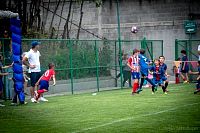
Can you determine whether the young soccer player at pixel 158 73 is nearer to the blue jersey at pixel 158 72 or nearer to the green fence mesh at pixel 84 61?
the blue jersey at pixel 158 72

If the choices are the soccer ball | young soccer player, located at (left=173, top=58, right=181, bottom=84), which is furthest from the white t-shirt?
the soccer ball

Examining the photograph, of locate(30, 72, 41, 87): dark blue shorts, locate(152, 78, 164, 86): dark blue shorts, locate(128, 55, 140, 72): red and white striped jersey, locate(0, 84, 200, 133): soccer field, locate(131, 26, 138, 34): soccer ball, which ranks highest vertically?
locate(131, 26, 138, 34): soccer ball

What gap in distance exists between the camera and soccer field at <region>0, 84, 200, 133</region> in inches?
483

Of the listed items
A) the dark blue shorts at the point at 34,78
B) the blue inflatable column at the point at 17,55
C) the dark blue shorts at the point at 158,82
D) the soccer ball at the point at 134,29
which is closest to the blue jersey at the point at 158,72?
the dark blue shorts at the point at 158,82

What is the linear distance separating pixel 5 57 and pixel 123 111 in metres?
7.89

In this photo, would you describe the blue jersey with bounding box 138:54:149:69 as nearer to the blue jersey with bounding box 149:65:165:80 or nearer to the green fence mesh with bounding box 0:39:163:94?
the blue jersey with bounding box 149:65:165:80

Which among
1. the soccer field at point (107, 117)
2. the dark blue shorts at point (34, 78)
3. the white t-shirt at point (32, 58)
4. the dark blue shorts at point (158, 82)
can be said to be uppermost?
the white t-shirt at point (32, 58)

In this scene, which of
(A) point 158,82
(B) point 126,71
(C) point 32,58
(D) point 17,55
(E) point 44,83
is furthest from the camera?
(B) point 126,71

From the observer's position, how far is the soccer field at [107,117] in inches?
483

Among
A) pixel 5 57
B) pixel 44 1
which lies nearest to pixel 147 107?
pixel 5 57

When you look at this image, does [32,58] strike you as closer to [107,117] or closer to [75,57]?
[75,57]

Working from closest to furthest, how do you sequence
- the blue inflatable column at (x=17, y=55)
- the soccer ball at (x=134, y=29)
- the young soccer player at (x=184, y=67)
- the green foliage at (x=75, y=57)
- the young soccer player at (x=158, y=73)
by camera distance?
the blue inflatable column at (x=17, y=55)
the young soccer player at (x=158, y=73)
the green foliage at (x=75, y=57)
the young soccer player at (x=184, y=67)
the soccer ball at (x=134, y=29)

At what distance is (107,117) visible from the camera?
46.9ft

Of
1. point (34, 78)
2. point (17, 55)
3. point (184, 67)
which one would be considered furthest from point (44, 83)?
point (184, 67)
